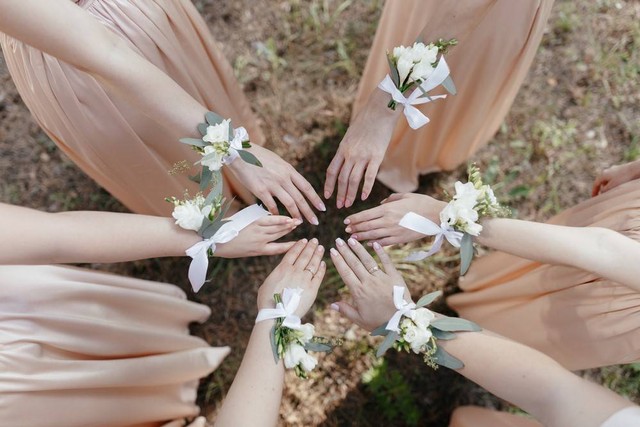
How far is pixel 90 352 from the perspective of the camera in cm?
171

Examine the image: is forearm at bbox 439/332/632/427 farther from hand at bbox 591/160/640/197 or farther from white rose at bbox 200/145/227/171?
white rose at bbox 200/145/227/171

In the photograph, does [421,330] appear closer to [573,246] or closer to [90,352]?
[573,246]

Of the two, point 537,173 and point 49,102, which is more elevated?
point 537,173

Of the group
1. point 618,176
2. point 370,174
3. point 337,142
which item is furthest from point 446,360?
point 337,142

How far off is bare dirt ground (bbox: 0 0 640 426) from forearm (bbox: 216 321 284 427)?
101cm

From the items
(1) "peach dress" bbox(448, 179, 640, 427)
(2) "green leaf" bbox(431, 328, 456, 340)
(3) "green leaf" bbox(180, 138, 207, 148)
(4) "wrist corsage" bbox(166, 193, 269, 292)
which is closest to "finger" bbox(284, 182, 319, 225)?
(4) "wrist corsage" bbox(166, 193, 269, 292)

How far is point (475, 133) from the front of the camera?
2.29m

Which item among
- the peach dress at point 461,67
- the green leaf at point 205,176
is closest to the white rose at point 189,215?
the green leaf at point 205,176

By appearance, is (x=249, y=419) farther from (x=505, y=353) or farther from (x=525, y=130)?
(x=525, y=130)

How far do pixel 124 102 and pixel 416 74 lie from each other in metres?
0.94

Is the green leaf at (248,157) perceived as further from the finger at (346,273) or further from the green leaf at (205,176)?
the finger at (346,273)

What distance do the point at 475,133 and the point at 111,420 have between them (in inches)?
72.2

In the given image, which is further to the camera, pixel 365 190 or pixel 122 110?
pixel 365 190

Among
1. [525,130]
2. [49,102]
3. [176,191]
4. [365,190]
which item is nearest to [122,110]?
[49,102]
